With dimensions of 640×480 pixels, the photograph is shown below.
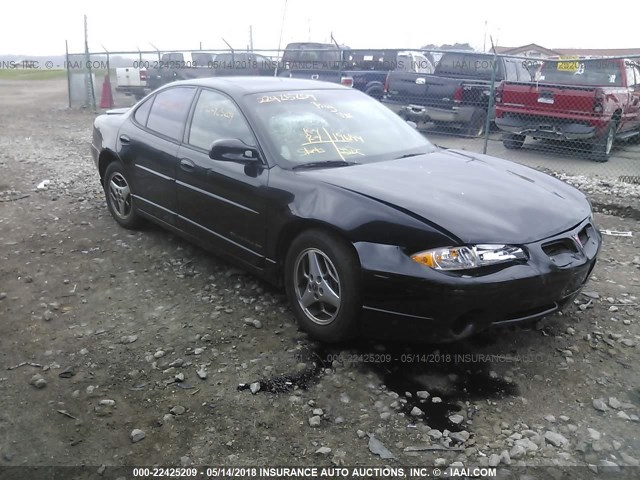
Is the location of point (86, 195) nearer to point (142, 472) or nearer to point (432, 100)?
point (142, 472)

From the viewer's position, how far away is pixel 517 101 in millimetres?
9578

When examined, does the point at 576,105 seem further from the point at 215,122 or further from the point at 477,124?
the point at 215,122

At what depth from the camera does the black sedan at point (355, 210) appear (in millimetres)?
2916

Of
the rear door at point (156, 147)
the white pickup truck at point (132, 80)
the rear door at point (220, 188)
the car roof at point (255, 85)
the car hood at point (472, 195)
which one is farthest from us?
the white pickup truck at point (132, 80)

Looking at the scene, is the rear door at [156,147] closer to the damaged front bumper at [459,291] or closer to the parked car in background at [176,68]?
the damaged front bumper at [459,291]

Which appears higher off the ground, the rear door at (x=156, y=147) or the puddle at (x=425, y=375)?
the rear door at (x=156, y=147)

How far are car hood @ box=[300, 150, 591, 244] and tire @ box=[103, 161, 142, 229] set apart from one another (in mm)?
2524

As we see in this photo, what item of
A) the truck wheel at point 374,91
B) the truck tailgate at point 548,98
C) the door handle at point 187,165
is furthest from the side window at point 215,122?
the truck wheel at point 374,91

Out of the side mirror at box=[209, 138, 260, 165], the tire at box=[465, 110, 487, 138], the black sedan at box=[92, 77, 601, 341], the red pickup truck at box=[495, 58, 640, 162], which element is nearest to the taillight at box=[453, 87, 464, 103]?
the tire at box=[465, 110, 487, 138]

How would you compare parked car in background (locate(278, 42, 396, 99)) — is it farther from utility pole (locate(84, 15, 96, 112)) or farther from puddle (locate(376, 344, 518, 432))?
puddle (locate(376, 344, 518, 432))

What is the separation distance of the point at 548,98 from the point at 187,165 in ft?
23.4

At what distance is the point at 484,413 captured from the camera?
2826 millimetres

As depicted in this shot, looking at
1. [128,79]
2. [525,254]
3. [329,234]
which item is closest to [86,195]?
[329,234]

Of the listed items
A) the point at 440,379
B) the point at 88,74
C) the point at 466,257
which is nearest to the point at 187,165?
the point at 466,257
